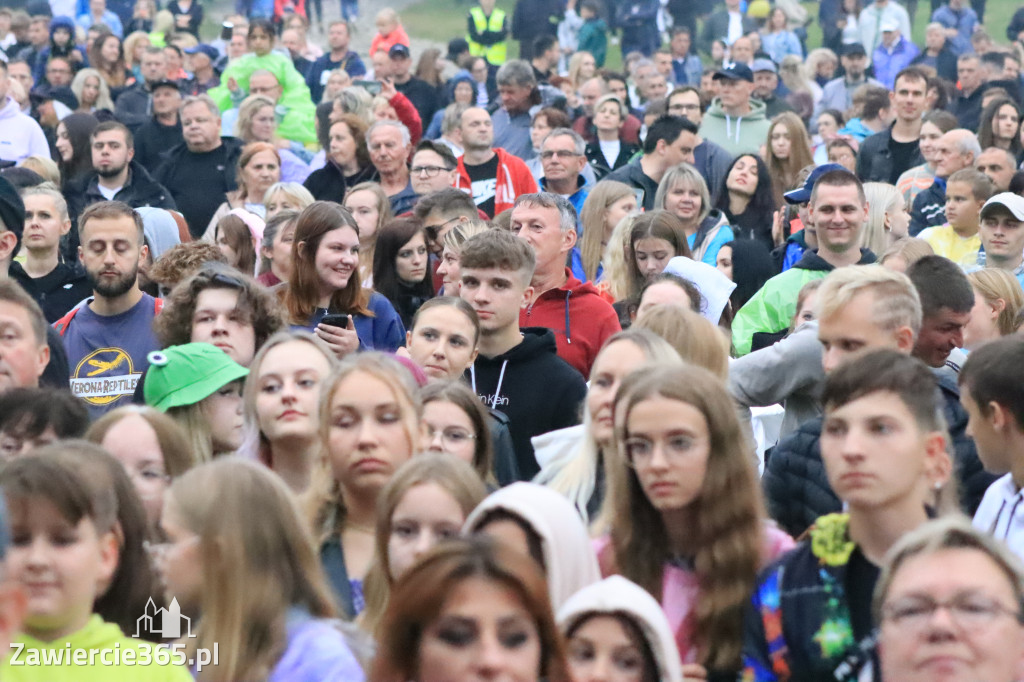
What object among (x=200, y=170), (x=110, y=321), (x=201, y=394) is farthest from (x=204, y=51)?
(x=201, y=394)

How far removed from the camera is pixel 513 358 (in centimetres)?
614

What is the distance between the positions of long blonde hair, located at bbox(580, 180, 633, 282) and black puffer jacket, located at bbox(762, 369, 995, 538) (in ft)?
15.2

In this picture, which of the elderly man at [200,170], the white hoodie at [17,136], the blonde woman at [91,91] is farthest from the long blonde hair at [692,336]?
the blonde woman at [91,91]

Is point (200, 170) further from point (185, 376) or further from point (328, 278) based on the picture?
point (185, 376)

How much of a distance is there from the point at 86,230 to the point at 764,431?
132 inches

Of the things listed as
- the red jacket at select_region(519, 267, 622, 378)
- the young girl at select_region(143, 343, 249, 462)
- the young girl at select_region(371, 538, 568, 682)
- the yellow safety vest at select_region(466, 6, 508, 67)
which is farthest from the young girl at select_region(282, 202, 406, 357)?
the yellow safety vest at select_region(466, 6, 508, 67)

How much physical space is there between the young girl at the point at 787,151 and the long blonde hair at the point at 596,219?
2.38 m

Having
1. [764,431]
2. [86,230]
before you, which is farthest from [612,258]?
[86,230]

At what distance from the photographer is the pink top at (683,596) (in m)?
3.69

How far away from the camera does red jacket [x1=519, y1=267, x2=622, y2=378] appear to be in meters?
6.85

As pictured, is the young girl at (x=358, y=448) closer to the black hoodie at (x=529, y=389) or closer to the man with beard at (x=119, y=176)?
the black hoodie at (x=529, y=389)

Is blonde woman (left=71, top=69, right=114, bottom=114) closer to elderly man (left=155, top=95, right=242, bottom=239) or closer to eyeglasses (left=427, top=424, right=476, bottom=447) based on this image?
elderly man (left=155, top=95, right=242, bottom=239)

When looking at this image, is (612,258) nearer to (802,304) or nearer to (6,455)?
(802,304)

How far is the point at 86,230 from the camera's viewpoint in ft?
22.8
